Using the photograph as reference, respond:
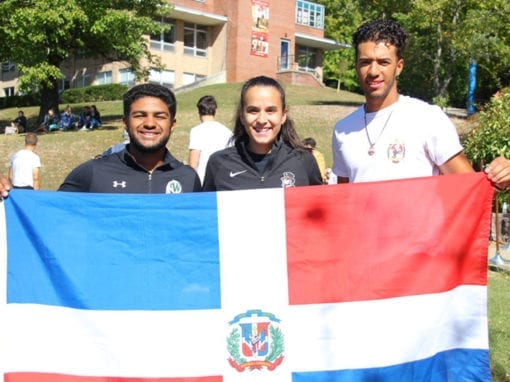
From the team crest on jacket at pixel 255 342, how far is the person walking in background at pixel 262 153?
0.79 meters

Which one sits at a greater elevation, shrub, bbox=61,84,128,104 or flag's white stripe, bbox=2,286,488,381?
shrub, bbox=61,84,128,104

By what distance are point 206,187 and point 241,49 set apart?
40.8 meters

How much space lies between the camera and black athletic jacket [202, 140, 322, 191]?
3609 mm

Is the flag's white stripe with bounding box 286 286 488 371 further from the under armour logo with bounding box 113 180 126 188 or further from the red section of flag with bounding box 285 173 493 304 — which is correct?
the under armour logo with bounding box 113 180 126 188

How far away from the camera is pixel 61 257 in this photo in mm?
3469

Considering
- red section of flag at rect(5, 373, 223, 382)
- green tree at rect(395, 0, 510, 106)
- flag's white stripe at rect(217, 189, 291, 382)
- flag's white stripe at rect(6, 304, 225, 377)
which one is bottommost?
red section of flag at rect(5, 373, 223, 382)

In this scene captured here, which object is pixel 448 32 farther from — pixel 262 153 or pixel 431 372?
pixel 431 372

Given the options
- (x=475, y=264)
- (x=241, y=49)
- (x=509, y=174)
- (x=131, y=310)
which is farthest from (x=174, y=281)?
(x=241, y=49)

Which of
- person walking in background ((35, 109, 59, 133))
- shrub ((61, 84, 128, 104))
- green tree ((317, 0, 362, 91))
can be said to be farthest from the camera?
green tree ((317, 0, 362, 91))

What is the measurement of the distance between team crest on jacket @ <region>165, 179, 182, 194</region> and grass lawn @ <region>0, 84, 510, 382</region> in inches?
113

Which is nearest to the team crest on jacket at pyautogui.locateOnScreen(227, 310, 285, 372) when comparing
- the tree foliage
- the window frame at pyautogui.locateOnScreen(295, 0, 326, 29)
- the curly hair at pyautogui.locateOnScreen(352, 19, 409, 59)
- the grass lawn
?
the curly hair at pyautogui.locateOnScreen(352, 19, 409, 59)

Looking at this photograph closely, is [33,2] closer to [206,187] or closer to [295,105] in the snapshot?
[295,105]

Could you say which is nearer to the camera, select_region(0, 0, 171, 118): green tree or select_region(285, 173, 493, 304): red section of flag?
select_region(285, 173, 493, 304): red section of flag

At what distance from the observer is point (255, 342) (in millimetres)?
3279
